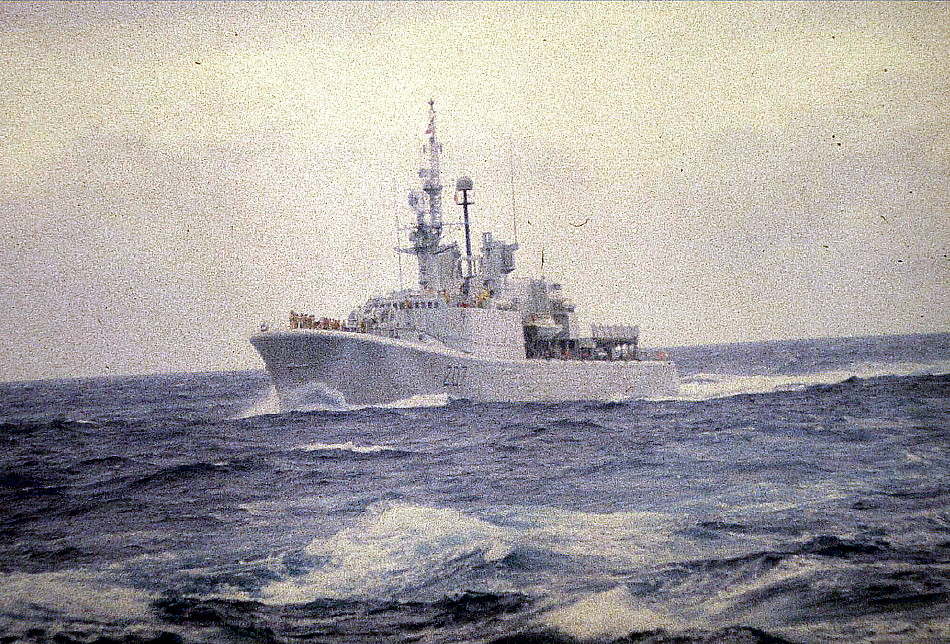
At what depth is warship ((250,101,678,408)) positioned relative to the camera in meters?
32.6

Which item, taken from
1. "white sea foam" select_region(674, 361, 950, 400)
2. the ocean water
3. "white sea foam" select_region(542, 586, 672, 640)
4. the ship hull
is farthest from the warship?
"white sea foam" select_region(542, 586, 672, 640)

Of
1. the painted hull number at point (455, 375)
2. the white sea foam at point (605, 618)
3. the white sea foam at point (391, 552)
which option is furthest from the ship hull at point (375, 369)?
the white sea foam at point (605, 618)

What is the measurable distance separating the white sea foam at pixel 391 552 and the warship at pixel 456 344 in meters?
18.6

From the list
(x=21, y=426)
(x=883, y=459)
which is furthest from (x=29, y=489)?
(x=21, y=426)

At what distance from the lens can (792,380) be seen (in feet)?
166

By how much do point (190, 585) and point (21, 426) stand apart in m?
32.7

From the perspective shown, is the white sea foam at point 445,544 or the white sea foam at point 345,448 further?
the white sea foam at point 345,448

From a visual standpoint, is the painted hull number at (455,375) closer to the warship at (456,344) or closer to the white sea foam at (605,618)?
the warship at (456,344)

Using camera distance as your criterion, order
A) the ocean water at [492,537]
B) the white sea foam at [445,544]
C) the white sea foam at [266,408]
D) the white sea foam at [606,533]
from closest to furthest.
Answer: the ocean water at [492,537] < the white sea foam at [445,544] < the white sea foam at [606,533] < the white sea foam at [266,408]

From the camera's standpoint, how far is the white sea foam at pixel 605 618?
27.0ft

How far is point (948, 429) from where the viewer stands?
22.0 meters

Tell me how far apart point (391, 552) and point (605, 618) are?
401cm

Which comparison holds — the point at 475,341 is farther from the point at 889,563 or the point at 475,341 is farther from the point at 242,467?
the point at 889,563

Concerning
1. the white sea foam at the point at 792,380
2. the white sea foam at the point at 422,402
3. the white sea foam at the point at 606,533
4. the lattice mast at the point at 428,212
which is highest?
the lattice mast at the point at 428,212
